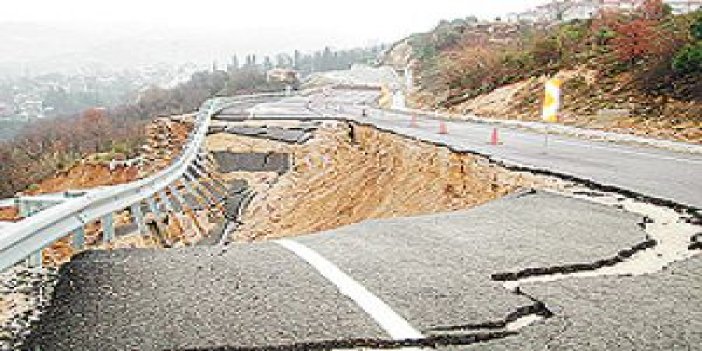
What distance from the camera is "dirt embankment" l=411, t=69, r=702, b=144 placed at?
17.0 meters

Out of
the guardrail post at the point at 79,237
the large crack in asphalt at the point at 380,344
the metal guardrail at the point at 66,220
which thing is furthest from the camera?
A: the guardrail post at the point at 79,237

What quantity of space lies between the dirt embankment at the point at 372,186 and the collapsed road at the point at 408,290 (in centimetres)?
397

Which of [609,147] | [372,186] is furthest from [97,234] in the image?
[609,147]

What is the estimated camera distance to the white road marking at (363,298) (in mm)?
3769

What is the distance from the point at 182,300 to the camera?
14.2 ft

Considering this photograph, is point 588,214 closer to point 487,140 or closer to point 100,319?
point 100,319

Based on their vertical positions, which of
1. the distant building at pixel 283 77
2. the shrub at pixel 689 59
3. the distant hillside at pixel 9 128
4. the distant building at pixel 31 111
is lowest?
the distant hillside at pixel 9 128

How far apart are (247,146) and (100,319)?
723 inches

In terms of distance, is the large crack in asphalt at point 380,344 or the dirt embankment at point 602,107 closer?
the large crack in asphalt at point 380,344

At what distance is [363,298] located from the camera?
434 centimetres

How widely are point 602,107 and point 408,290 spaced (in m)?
18.3

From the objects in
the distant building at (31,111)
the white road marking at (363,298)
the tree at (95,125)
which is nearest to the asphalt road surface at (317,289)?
the white road marking at (363,298)

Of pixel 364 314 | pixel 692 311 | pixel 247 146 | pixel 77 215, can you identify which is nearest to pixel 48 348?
pixel 364 314

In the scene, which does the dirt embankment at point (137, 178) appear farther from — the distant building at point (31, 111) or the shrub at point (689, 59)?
the distant building at point (31, 111)
